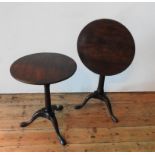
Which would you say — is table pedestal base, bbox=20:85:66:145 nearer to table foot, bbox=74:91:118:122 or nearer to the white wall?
table foot, bbox=74:91:118:122

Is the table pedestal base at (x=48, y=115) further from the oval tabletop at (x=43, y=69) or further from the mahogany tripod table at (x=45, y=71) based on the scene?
the oval tabletop at (x=43, y=69)

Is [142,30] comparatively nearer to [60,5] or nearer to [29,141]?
[60,5]

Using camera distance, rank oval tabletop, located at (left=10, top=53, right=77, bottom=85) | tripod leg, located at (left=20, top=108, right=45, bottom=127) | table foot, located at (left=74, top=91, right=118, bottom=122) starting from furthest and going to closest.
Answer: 1. table foot, located at (left=74, top=91, right=118, bottom=122)
2. tripod leg, located at (left=20, top=108, right=45, bottom=127)
3. oval tabletop, located at (left=10, top=53, right=77, bottom=85)

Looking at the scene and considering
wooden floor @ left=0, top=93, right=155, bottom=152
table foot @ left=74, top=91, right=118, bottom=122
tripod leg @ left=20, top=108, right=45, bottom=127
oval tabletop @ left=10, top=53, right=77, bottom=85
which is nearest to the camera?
oval tabletop @ left=10, top=53, right=77, bottom=85

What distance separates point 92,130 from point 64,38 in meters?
1.02

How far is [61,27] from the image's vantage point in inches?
95.6

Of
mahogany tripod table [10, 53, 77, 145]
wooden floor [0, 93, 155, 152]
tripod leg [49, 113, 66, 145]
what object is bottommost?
wooden floor [0, 93, 155, 152]

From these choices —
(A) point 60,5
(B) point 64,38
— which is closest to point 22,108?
(B) point 64,38

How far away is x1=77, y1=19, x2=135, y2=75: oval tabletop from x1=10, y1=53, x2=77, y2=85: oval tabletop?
0.25 m

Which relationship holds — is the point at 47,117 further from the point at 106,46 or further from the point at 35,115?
the point at 106,46

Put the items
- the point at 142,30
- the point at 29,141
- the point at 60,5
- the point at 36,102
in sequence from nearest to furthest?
1. the point at 29,141
2. the point at 60,5
3. the point at 142,30
4. the point at 36,102

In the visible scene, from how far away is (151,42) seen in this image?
255 cm

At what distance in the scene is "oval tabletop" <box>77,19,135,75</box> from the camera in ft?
7.09

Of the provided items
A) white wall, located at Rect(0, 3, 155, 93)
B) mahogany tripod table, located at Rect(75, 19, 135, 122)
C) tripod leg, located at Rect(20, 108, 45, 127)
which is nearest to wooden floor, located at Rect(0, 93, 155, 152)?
tripod leg, located at Rect(20, 108, 45, 127)
